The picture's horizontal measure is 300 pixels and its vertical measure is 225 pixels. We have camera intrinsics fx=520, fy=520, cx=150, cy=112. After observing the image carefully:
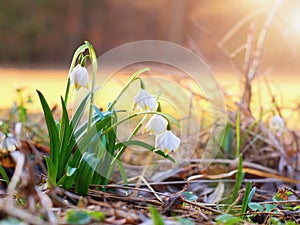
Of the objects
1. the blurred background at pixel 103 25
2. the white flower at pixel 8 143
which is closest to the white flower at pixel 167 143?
the white flower at pixel 8 143

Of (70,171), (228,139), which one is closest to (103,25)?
(228,139)

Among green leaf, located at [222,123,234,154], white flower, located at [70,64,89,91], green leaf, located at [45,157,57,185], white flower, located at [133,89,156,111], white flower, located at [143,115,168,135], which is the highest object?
green leaf, located at [222,123,234,154]

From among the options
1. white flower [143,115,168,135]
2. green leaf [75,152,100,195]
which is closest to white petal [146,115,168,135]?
white flower [143,115,168,135]

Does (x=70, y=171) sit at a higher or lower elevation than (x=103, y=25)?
lower

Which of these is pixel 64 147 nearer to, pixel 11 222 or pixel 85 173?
pixel 85 173

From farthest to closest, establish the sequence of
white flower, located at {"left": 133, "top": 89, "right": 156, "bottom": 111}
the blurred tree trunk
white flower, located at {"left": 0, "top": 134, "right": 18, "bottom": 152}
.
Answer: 1. the blurred tree trunk
2. white flower, located at {"left": 0, "top": 134, "right": 18, "bottom": 152}
3. white flower, located at {"left": 133, "top": 89, "right": 156, "bottom": 111}

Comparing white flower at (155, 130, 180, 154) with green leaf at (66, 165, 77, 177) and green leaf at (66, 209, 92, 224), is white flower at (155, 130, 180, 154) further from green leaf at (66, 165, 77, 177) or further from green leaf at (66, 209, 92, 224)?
green leaf at (66, 209, 92, 224)

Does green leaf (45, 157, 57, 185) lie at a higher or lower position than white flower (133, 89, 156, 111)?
lower

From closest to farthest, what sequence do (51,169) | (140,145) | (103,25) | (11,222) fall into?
(11,222) < (51,169) < (140,145) < (103,25)
